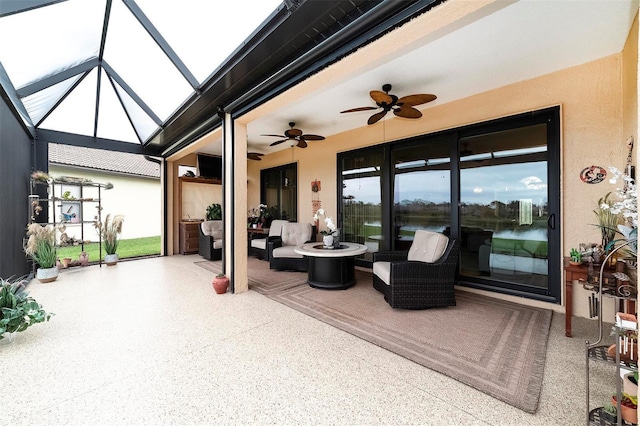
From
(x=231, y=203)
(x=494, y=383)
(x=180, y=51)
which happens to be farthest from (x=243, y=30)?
(x=494, y=383)

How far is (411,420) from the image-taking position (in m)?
1.55

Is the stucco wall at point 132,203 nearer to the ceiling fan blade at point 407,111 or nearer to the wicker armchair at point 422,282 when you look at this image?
the ceiling fan blade at point 407,111

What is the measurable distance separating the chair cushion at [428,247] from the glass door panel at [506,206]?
0.75m

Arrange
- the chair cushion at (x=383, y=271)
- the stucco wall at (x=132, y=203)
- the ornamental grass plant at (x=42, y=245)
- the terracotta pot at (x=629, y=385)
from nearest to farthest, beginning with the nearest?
the terracotta pot at (x=629, y=385), the chair cushion at (x=383, y=271), the ornamental grass plant at (x=42, y=245), the stucco wall at (x=132, y=203)

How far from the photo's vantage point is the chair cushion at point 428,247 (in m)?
3.45

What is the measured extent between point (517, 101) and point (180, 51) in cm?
450

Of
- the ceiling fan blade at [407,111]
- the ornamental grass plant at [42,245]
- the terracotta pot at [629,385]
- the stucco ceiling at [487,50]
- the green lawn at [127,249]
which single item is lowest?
the green lawn at [127,249]

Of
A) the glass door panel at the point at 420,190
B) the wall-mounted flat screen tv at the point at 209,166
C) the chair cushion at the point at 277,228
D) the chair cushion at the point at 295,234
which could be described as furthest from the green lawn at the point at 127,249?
the glass door panel at the point at 420,190

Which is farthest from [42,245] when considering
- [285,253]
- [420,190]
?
[420,190]

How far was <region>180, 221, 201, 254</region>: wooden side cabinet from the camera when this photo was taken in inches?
282

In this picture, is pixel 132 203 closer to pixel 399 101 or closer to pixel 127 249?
pixel 127 249

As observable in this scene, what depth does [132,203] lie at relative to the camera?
899 cm

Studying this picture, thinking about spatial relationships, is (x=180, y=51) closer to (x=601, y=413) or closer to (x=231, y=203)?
(x=231, y=203)

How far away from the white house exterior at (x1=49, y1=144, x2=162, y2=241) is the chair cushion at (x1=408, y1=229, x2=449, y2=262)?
679cm
